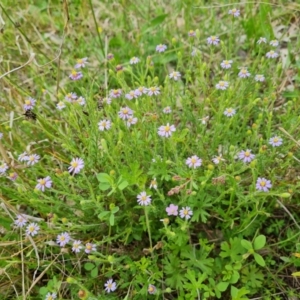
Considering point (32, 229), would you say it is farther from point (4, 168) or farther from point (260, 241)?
point (260, 241)

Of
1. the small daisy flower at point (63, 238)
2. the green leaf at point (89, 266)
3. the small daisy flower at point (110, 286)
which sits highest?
the small daisy flower at point (63, 238)

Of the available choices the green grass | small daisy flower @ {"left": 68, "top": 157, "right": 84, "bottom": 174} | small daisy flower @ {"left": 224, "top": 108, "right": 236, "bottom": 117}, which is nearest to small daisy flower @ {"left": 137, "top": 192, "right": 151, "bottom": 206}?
the green grass

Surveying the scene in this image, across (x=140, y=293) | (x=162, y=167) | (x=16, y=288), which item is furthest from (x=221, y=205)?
(x=16, y=288)

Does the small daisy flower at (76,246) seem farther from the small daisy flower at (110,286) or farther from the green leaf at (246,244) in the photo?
the green leaf at (246,244)

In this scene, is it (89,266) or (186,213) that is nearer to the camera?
(186,213)

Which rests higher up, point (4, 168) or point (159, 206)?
point (4, 168)

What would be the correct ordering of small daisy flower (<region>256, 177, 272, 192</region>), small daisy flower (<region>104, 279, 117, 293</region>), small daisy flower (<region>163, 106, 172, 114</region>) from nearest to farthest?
small daisy flower (<region>256, 177, 272, 192</region>)
small daisy flower (<region>104, 279, 117, 293</region>)
small daisy flower (<region>163, 106, 172, 114</region>)

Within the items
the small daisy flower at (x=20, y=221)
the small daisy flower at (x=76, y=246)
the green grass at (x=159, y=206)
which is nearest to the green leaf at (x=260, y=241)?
the green grass at (x=159, y=206)

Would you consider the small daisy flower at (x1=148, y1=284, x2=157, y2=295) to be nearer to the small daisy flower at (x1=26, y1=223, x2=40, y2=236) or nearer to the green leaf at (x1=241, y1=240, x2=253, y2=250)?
the green leaf at (x1=241, y1=240, x2=253, y2=250)

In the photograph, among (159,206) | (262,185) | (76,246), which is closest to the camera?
(262,185)

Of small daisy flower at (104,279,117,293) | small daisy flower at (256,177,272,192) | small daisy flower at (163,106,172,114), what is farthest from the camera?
small daisy flower at (163,106,172,114)

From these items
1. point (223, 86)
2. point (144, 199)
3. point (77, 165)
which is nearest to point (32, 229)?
point (77, 165)

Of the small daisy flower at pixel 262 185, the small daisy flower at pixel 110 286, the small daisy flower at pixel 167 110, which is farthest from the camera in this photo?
the small daisy flower at pixel 167 110
